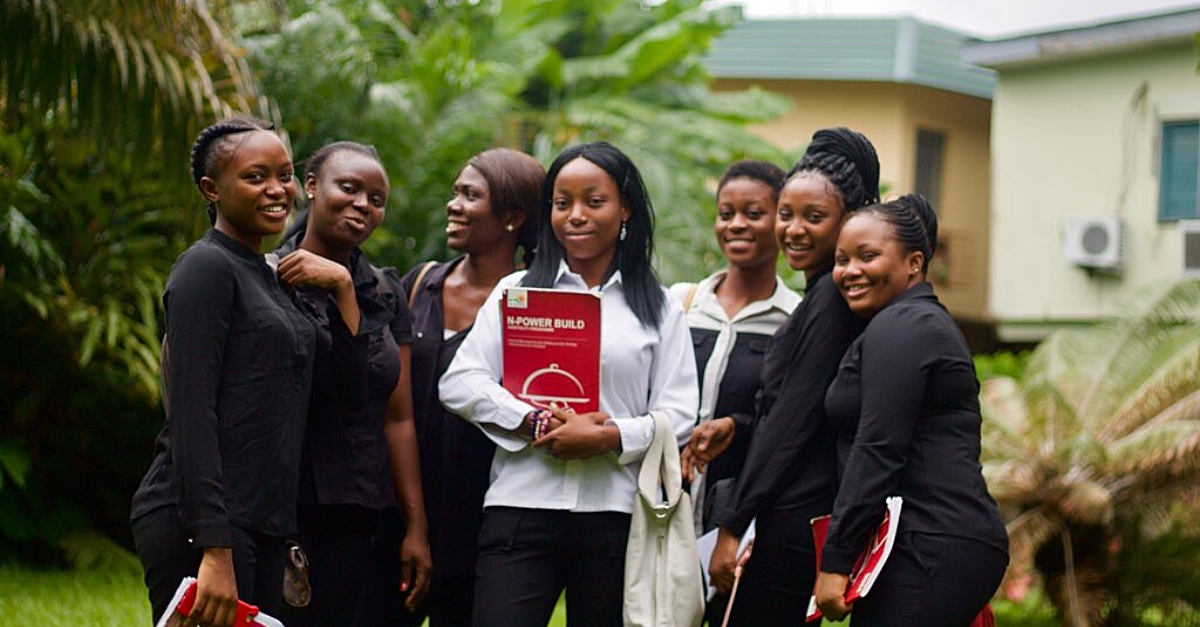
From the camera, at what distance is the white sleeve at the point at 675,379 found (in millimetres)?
4758

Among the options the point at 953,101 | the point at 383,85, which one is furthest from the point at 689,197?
the point at 953,101

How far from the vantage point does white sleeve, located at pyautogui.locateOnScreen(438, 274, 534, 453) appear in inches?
182

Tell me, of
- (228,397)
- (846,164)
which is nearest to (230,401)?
(228,397)

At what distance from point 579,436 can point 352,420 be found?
27.6 inches

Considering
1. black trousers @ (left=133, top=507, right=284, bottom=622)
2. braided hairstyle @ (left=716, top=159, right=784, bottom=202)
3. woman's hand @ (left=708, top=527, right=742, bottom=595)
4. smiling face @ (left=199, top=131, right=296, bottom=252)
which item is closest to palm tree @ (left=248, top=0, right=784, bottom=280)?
braided hairstyle @ (left=716, top=159, right=784, bottom=202)

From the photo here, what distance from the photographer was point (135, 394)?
31.5 feet

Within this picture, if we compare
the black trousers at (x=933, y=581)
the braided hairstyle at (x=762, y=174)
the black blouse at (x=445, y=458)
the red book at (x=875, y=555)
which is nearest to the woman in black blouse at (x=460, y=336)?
→ the black blouse at (x=445, y=458)

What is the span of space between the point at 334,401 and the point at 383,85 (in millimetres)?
7939

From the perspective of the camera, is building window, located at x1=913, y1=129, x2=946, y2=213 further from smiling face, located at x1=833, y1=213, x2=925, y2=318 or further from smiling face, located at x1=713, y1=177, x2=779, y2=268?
smiling face, located at x1=833, y1=213, x2=925, y2=318

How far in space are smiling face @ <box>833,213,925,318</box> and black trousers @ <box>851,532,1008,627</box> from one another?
2.35 feet

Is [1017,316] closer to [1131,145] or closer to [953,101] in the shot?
[1131,145]

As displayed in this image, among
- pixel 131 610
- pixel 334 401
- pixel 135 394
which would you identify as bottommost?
pixel 131 610

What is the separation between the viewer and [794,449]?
454cm

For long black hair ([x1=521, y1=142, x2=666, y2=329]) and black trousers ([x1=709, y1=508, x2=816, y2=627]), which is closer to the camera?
black trousers ([x1=709, y1=508, x2=816, y2=627])
